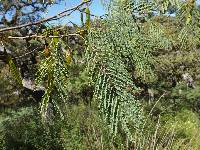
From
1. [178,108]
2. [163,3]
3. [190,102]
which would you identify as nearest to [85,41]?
[163,3]

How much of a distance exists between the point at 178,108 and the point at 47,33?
12734 mm

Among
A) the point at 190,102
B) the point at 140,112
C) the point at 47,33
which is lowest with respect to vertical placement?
the point at 190,102

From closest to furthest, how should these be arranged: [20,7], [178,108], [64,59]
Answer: [64,59] < [20,7] < [178,108]

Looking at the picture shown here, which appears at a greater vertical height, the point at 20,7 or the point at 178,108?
the point at 20,7

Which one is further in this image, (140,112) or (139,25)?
(139,25)

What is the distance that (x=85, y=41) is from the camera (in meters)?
0.70

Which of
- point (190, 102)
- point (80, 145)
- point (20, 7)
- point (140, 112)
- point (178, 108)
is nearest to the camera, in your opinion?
point (140, 112)

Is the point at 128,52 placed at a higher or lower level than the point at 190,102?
higher

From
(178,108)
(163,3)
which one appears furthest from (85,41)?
(178,108)

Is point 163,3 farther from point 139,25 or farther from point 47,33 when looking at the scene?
point 47,33

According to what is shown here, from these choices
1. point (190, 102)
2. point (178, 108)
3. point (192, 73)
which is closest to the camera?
→ point (178, 108)

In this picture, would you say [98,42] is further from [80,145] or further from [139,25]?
[80,145]

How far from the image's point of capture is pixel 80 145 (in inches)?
308

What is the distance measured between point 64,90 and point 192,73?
16.9 meters
